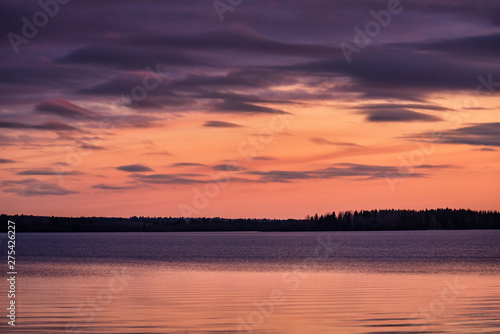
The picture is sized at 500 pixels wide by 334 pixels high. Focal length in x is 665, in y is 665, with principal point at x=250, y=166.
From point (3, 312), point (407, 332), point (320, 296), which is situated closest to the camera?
point (407, 332)

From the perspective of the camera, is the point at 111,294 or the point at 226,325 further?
the point at 111,294

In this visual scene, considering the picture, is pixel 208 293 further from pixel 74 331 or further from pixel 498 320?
pixel 498 320

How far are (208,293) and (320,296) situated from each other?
6922mm

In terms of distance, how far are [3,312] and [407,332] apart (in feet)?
59.3

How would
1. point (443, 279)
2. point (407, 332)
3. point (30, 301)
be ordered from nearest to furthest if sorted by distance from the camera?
1. point (407, 332)
2. point (30, 301)
3. point (443, 279)

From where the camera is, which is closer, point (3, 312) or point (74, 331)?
point (74, 331)

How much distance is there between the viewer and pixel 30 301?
35594 mm

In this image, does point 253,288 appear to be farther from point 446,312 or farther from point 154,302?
point 446,312

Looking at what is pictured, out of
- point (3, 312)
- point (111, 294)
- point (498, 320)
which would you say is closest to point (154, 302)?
point (111, 294)

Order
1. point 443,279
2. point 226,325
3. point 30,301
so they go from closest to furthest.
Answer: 1. point 226,325
2. point 30,301
3. point 443,279

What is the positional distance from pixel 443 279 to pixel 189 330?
30.2 meters

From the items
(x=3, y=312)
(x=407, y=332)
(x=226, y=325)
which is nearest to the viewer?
(x=407, y=332)

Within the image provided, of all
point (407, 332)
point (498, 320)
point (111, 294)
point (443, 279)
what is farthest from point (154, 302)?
point (443, 279)

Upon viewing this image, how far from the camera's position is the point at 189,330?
26.5 m
